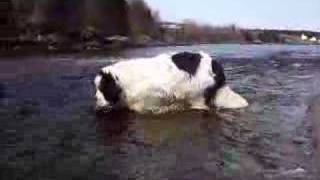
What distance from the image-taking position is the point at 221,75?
1555 cm

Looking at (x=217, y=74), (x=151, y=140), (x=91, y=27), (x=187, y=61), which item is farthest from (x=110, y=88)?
(x=91, y=27)

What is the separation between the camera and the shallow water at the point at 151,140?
9.58m

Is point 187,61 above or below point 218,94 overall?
above

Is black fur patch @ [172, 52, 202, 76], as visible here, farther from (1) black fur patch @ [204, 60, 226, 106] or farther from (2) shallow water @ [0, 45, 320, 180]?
(2) shallow water @ [0, 45, 320, 180]

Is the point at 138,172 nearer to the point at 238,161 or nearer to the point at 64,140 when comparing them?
the point at 238,161

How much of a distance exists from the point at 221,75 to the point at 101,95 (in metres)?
2.90

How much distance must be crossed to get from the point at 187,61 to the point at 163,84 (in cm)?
100

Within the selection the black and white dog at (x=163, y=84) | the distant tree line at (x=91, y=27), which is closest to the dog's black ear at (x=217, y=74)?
the black and white dog at (x=163, y=84)

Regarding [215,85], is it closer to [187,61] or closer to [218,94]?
[218,94]

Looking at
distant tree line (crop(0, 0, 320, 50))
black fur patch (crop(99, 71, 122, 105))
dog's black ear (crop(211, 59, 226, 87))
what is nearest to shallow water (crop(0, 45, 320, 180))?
black fur patch (crop(99, 71, 122, 105))

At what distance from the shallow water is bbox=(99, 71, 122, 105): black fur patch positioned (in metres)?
0.38

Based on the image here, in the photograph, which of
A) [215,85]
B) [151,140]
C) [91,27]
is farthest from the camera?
[91,27]

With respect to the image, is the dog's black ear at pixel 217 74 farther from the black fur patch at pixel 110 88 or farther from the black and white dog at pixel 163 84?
the black fur patch at pixel 110 88

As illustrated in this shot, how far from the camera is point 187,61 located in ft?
49.8
